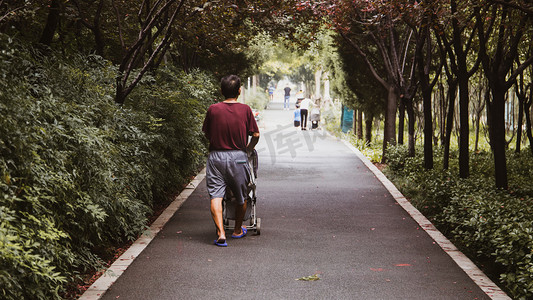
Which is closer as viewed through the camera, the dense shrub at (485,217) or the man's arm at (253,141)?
the dense shrub at (485,217)

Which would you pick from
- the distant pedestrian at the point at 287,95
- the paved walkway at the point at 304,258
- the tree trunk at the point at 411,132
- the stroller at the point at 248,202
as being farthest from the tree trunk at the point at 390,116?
the distant pedestrian at the point at 287,95

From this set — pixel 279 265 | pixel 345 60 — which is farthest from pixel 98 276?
pixel 345 60

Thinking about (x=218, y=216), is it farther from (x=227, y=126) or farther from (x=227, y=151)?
(x=227, y=126)

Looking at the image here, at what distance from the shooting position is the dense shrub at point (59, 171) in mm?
4203

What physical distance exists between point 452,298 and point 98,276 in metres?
3.24

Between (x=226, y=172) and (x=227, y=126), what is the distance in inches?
21.2

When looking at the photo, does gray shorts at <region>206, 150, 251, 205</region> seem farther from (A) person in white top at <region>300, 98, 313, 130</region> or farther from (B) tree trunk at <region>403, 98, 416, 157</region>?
(A) person in white top at <region>300, 98, 313, 130</region>

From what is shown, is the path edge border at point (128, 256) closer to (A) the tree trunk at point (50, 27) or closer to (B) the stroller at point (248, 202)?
(B) the stroller at point (248, 202)

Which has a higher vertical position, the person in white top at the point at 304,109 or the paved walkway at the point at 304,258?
the person in white top at the point at 304,109

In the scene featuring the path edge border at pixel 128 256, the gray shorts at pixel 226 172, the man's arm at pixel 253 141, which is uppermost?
the man's arm at pixel 253 141

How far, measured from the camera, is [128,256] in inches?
263

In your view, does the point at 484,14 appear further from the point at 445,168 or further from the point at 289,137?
the point at 289,137

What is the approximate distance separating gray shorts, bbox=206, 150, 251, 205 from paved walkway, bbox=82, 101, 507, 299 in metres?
0.65

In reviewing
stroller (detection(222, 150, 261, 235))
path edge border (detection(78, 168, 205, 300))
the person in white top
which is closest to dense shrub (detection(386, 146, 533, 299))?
stroller (detection(222, 150, 261, 235))
